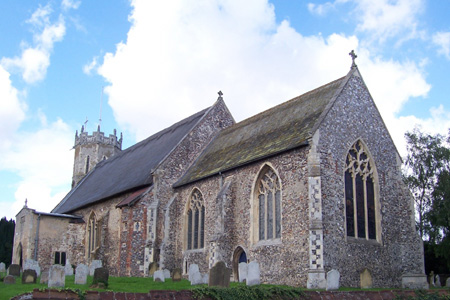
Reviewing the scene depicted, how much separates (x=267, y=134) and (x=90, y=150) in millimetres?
29785

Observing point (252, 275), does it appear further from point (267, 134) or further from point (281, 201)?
point (267, 134)

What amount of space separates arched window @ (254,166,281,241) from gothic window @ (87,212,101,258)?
12957mm

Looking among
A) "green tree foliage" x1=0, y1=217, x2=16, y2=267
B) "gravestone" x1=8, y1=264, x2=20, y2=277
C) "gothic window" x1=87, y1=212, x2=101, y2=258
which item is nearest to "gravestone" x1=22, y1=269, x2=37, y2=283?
"gravestone" x1=8, y1=264, x2=20, y2=277

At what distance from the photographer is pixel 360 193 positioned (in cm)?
2036

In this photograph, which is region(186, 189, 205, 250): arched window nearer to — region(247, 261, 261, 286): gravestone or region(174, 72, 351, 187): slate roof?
region(174, 72, 351, 187): slate roof

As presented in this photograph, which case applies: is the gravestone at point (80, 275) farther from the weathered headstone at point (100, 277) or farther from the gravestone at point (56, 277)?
the gravestone at point (56, 277)

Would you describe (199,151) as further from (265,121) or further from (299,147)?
(299,147)

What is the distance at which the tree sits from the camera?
30641 mm

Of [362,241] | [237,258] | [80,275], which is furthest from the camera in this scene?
[237,258]

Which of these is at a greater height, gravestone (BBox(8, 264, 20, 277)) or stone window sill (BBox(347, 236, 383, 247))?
stone window sill (BBox(347, 236, 383, 247))

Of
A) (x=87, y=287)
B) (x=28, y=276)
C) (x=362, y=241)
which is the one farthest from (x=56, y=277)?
(x=362, y=241)

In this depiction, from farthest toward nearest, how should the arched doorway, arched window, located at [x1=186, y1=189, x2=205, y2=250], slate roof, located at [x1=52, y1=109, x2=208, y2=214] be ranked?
slate roof, located at [x1=52, y1=109, x2=208, y2=214], arched window, located at [x1=186, y1=189, x2=205, y2=250], the arched doorway

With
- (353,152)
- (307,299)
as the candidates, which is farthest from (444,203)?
(307,299)

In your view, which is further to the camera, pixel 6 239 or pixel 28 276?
pixel 6 239
